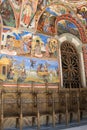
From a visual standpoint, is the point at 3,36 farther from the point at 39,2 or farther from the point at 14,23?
the point at 39,2

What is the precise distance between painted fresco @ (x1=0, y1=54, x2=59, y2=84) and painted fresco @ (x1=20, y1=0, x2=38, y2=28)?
1.64 m

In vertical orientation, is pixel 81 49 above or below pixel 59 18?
below

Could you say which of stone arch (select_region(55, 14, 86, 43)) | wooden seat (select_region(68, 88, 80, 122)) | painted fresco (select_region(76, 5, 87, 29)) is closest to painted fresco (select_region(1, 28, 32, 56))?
stone arch (select_region(55, 14, 86, 43))

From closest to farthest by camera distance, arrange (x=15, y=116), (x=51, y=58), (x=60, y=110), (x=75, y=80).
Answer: (x=15, y=116)
(x=60, y=110)
(x=51, y=58)
(x=75, y=80)

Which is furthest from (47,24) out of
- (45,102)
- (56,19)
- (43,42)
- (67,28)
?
(45,102)

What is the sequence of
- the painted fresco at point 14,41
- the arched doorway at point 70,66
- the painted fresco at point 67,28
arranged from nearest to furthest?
the painted fresco at point 14,41, the arched doorway at point 70,66, the painted fresco at point 67,28

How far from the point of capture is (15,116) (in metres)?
7.71

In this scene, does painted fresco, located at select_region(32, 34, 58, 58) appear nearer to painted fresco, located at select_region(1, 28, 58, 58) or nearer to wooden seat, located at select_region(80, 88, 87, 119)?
painted fresco, located at select_region(1, 28, 58, 58)

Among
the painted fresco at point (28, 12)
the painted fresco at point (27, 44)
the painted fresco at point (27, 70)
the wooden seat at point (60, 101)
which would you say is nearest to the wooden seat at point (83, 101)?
the wooden seat at point (60, 101)

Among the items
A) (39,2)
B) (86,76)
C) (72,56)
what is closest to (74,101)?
(86,76)

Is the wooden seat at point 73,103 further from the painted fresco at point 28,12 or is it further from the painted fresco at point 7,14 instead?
the painted fresco at point 7,14

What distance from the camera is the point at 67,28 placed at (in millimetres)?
10938

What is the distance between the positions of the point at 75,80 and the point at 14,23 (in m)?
4.29

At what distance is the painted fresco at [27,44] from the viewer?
8.80m
